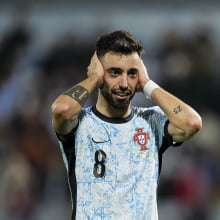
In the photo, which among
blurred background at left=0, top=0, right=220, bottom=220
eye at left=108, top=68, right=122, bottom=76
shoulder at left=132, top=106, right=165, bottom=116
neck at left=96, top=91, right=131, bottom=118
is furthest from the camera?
blurred background at left=0, top=0, right=220, bottom=220

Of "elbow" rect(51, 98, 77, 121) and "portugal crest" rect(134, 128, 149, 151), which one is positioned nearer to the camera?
"elbow" rect(51, 98, 77, 121)

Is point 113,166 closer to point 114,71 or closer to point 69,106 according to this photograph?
point 69,106

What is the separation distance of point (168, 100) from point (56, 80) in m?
6.88

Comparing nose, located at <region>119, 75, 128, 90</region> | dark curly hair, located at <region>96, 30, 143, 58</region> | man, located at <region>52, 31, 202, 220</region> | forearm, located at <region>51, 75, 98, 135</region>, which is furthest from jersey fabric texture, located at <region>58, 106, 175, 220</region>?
dark curly hair, located at <region>96, 30, 143, 58</region>

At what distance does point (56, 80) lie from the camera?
14.5 metres

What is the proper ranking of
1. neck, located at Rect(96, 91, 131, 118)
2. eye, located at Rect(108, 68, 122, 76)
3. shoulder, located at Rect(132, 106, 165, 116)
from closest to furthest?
eye, located at Rect(108, 68, 122, 76) → neck, located at Rect(96, 91, 131, 118) → shoulder, located at Rect(132, 106, 165, 116)

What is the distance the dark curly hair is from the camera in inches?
302

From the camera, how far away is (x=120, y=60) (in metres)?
7.62

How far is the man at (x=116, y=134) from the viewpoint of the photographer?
296 inches

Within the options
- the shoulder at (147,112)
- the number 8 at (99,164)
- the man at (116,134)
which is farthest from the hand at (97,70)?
the number 8 at (99,164)

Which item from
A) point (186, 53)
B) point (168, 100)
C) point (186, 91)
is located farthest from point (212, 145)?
point (168, 100)

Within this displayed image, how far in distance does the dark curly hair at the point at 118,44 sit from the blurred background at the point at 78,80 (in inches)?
195

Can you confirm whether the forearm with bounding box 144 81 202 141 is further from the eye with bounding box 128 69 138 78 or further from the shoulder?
the eye with bounding box 128 69 138 78

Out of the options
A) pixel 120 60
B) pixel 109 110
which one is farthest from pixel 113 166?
pixel 120 60
